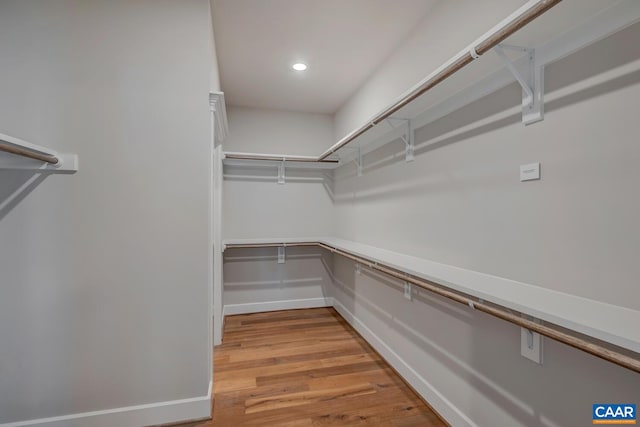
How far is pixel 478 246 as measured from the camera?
5.07ft

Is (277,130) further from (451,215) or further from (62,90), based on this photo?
(451,215)

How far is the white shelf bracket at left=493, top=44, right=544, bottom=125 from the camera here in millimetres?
1205

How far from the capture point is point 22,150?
1.35m

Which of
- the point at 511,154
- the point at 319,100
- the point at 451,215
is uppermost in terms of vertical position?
the point at 319,100

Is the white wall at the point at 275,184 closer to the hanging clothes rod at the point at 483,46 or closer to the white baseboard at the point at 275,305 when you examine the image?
the white baseboard at the point at 275,305

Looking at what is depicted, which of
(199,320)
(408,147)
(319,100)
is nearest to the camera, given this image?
(199,320)

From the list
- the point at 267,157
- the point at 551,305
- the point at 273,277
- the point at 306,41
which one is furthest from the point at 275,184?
the point at 551,305

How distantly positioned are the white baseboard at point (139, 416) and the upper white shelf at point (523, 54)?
2.10m

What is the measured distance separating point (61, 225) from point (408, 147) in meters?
2.18

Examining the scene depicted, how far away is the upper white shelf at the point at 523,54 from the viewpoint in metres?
0.96

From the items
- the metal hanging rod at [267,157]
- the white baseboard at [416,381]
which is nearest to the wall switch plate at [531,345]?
the white baseboard at [416,381]

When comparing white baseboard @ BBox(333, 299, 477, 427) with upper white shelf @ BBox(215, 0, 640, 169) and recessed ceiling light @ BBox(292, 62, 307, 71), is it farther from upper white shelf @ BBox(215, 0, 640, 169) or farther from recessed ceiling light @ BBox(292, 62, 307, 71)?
recessed ceiling light @ BBox(292, 62, 307, 71)

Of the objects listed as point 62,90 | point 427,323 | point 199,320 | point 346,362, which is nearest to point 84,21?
point 62,90

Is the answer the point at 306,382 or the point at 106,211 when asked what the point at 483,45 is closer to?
the point at 106,211
